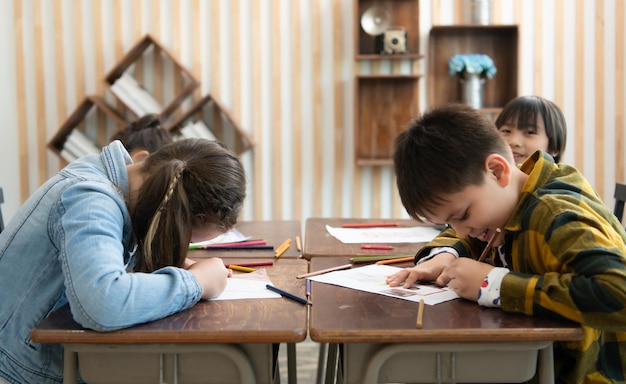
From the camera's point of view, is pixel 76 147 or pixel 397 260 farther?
pixel 76 147

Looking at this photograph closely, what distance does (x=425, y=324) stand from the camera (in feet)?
4.17

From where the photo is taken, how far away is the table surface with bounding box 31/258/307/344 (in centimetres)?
123

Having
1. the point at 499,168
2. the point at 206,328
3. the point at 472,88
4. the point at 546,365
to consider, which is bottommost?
the point at 546,365

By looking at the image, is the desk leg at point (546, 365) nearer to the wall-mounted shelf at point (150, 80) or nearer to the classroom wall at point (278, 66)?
the classroom wall at point (278, 66)

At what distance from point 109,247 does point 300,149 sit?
283 centimetres

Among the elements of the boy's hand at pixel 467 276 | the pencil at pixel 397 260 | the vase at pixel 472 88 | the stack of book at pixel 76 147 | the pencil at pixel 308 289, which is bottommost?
the pencil at pixel 397 260

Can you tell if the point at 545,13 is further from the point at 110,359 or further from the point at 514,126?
the point at 110,359

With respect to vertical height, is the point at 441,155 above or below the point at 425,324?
above

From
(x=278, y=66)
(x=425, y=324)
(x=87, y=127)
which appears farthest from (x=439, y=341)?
(x=87, y=127)

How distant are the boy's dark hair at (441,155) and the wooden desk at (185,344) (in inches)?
13.4

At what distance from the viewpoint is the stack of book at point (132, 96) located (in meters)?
3.92

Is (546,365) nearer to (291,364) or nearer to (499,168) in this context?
(499,168)

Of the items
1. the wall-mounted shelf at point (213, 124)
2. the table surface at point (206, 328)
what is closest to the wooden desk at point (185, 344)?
the table surface at point (206, 328)

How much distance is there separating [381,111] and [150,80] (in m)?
1.34
